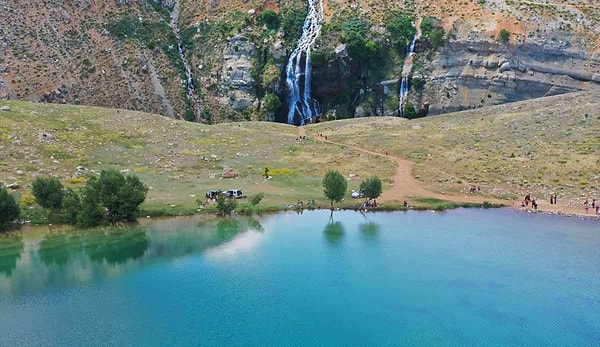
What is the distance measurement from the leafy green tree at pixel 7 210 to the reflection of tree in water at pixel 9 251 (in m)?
1.36

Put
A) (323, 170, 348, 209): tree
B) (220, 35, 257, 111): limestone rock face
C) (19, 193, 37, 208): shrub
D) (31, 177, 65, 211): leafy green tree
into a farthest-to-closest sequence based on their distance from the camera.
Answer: (220, 35, 257, 111): limestone rock face, (323, 170, 348, 209): tree, (19, 193, 37, 208): shrub, (31, 177, 65, 211): leafy green tree

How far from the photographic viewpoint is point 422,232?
182ft

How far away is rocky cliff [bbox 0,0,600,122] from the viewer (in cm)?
10119

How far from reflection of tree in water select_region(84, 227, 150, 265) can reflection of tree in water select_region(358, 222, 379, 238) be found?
2028 centimetres

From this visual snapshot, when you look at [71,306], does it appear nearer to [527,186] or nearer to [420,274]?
[420,274]

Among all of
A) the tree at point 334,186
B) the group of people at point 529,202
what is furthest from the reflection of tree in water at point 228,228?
the group of people at point 529,202

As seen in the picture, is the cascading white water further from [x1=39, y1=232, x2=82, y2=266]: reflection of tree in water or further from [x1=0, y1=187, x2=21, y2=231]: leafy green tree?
[x1=39, y1=232, x2=82, y2=266]: reflection of tree in water

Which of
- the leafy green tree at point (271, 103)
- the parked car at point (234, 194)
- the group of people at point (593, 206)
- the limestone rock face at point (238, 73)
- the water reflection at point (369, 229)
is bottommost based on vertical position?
the water reflection at point (369, 229)

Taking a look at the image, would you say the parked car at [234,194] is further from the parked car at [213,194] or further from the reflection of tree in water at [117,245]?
the reflection of tree in water at [117,245]

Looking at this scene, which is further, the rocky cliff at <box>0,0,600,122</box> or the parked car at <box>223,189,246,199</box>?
the rocky cliff at <box>0,0,600,122</box>

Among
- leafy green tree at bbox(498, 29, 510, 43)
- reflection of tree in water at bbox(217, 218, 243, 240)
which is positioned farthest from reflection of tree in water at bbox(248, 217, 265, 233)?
leafy green tree at bbox(498, 29, 510, 43)

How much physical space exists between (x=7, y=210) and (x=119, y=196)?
10028 mm

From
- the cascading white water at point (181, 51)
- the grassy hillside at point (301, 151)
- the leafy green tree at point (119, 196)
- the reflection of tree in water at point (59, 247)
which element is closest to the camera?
the reflection of tree in water at point (59, 247)

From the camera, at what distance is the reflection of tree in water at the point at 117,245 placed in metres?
50.3
